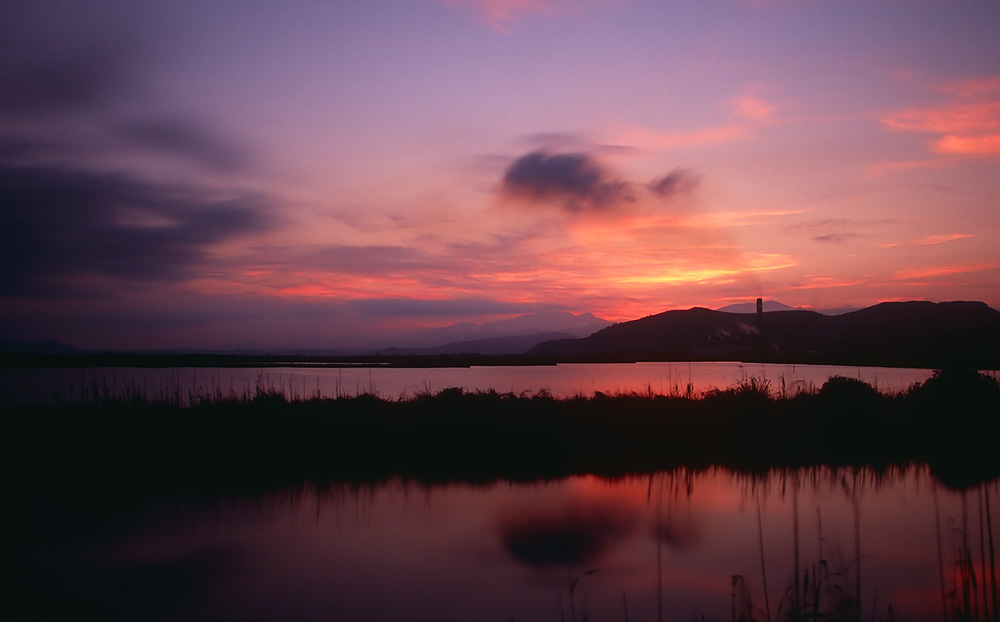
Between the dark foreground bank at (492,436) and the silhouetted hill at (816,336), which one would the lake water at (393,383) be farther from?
the silhouetted hill at (816,336)

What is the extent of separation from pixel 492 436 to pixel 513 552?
258 inches

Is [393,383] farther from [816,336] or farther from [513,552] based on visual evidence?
[816,336]

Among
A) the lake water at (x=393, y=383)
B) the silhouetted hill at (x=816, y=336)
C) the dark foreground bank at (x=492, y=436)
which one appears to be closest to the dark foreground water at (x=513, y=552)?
the dark foreground bank at (x=492, y=436)

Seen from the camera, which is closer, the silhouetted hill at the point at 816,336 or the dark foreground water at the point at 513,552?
the dark foreground water at the point at 513,552

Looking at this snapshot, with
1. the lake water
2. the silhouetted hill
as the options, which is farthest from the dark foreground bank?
the silhouetted hill

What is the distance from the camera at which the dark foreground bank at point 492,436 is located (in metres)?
11.8

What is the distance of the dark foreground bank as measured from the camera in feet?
38.7

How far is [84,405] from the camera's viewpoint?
558 inches

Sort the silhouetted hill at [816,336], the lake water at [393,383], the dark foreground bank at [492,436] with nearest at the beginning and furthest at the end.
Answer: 1. the dark foreground bank at [492,436]
2. the lake water at [393,383]
3. the silhouetted hill at [816,336]

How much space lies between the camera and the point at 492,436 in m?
14.0

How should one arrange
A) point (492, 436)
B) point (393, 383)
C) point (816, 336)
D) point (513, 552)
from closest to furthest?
1. point (513, 552)
2. point (492, 436)
3. point (393, 383)
4. point (816, 336)

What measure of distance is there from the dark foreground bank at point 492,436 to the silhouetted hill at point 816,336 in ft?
123

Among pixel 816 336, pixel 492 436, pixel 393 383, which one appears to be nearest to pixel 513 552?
pixel 492 436

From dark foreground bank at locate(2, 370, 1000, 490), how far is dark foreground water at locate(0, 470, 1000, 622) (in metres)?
1.41
